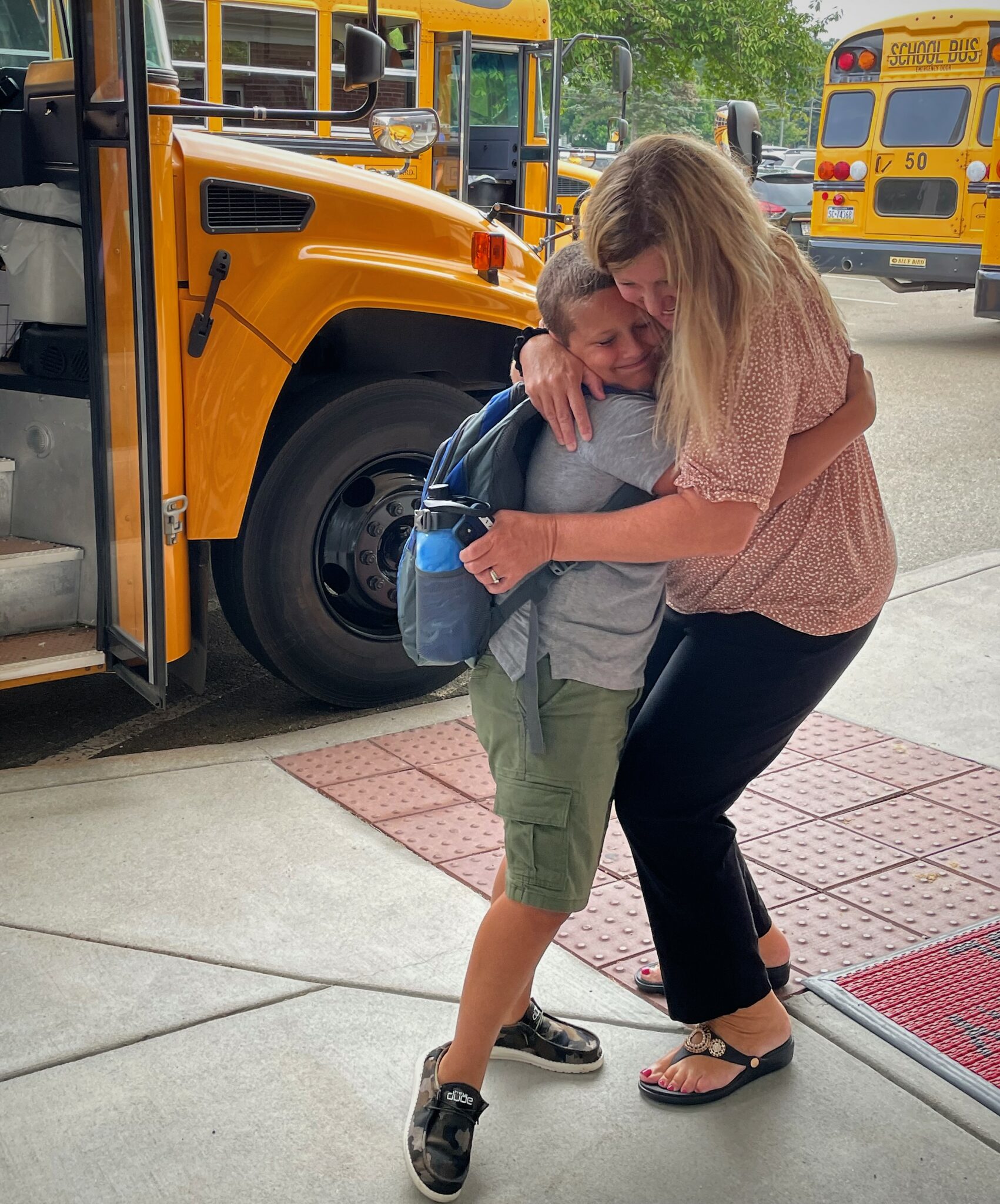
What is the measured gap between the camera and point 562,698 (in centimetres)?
221

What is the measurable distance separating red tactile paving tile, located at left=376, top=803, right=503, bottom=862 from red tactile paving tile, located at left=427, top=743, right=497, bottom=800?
9cm

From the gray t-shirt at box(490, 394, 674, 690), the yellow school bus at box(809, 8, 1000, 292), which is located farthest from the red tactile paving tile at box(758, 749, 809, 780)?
the yellow school bus at box(809, 8, 1000, 292)

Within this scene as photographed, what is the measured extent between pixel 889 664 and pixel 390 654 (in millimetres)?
1760

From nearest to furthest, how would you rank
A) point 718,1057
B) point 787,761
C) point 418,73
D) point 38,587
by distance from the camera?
point 718,1057, point 38,587, point 787,761, point 418,73

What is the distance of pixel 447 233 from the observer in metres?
4.45

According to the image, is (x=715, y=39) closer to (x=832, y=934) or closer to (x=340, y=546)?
(x=340, y=546)

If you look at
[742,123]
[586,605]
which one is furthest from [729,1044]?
[742,123]

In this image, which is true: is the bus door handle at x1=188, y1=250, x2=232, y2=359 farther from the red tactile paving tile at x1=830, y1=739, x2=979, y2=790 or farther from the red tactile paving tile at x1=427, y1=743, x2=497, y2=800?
the red tactile paving tile at x1=830, y1=739, x2=979, y2=790

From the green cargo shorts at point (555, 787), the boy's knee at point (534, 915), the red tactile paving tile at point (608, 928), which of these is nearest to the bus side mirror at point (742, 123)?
the red tactile paving tile at point (608, 928)

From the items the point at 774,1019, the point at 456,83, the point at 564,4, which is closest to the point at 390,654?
the point at 774,1019

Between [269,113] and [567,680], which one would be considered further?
[269,113]

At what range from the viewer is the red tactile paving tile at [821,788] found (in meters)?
3.74

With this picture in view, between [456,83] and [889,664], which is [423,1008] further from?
[456,83]

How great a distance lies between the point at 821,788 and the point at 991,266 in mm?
7666
